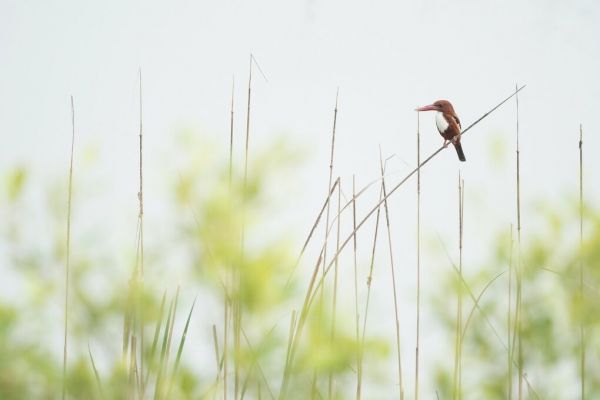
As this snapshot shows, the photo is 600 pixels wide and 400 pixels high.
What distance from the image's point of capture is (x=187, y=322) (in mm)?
1011

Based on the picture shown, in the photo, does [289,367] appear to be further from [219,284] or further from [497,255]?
[497,255]

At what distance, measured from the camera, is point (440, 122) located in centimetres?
182

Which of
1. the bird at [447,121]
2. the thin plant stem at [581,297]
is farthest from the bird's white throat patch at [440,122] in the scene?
the thin plant stem at [581,297]

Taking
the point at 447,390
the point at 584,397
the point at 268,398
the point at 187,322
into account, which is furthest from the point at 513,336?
the point at 187,322

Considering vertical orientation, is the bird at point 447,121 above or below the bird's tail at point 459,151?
above

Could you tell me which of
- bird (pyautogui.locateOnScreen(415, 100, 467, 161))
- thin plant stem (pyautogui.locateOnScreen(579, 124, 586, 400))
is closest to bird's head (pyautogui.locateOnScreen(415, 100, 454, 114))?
bird (pyautogui.locateOnScreen(415, 100, 467, 161))

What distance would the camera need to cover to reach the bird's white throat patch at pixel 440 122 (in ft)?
5.95

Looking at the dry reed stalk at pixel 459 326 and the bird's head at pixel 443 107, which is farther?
the bird's head at pixel 443 107

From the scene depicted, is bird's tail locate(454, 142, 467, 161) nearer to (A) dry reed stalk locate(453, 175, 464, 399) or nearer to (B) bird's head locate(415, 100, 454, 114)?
(B) bird's head locate(415, 100, 454, 114)

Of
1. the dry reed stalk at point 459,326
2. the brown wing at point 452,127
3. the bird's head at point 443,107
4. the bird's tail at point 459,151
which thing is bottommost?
the dry reed stalk at point 459,326

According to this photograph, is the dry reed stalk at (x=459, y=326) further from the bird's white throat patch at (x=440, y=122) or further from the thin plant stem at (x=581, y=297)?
the bird's white throat patch at (x=440, y=122)

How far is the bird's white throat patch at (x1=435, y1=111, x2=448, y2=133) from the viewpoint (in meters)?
1.81

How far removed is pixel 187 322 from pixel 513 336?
0.55 metres

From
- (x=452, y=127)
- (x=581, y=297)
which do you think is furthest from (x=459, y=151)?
(x=581, y=297)
